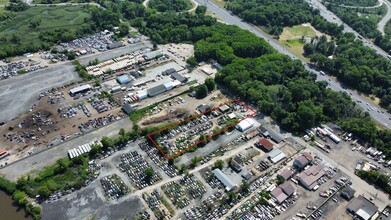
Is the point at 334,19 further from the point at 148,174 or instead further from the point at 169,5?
the point at 148,174

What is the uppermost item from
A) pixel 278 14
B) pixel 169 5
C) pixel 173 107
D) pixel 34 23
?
pixel 278 14

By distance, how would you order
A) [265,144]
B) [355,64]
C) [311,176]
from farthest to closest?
[355,64] < [265,144] < [311,176]

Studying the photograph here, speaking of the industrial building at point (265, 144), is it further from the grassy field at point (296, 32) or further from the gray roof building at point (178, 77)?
the grassy field at point (296, 32)

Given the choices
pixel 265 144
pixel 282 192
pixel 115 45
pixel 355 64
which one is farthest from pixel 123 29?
pixel 282 192

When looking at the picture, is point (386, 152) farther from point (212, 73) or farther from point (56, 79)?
point (56, 79)

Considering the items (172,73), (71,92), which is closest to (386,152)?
(172,73)
